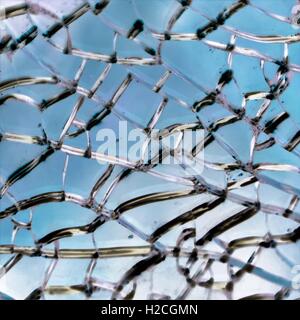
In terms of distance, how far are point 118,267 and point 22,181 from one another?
0.84 feet

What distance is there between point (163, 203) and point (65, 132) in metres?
0.24

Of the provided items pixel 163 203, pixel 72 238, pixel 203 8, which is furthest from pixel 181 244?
pixel 203 8

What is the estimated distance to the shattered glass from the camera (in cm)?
116

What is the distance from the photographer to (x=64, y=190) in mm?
1186

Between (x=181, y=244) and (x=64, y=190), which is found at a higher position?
(x=64, y=190)

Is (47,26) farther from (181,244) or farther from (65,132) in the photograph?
(181,244)

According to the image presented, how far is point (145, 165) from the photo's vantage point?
1.19 m

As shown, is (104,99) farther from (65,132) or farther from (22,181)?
(22,181)

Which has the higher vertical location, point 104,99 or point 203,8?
point 203,8

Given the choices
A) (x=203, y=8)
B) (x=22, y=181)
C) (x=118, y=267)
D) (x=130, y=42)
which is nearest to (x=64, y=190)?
(x=22, y=181)

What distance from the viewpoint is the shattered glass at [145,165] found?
1155 mm

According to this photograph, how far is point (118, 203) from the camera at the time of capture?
119 centimetres
